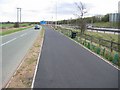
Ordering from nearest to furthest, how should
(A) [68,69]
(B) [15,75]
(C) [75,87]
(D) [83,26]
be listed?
1. (C) [75,87]
2. (B) [15,75]
3. (A) [68,69]
4. (D) [83,26]

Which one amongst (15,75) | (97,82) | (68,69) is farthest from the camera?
(68,69)

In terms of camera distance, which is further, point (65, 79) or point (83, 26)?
point (83, 26)

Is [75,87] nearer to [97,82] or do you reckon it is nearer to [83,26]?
[97,82]

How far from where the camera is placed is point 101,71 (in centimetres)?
1279

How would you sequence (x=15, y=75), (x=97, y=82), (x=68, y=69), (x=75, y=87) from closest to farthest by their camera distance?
(x=75, y=87), (x=97, y=82), (x=15, y=75), (x=68, y=69)

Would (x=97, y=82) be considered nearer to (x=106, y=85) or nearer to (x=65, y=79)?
(x=106, y=85)

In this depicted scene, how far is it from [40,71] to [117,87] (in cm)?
425

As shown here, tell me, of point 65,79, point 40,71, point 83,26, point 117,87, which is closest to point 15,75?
point 40,71

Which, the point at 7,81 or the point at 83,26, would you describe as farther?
the point at 83,26

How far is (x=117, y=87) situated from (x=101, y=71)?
3190 mm

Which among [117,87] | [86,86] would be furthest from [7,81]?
[117,87]

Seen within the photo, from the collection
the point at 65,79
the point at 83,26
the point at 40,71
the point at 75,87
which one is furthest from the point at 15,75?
the point at 83,26

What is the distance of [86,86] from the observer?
377 inches

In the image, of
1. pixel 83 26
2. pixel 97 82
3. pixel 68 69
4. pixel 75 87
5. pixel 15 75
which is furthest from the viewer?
pixel 83 26
